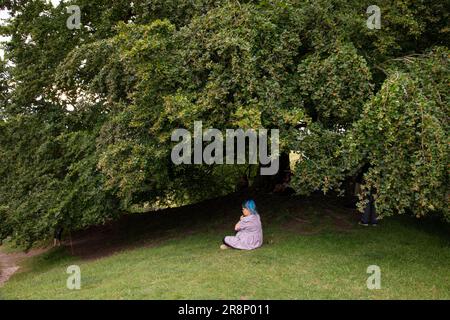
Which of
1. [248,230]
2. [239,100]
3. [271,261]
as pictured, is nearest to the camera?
[271,261]

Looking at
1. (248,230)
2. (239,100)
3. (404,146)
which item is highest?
(239,100)

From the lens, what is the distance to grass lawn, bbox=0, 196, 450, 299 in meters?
8.94

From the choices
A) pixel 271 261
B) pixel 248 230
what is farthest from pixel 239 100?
pixel 271 261

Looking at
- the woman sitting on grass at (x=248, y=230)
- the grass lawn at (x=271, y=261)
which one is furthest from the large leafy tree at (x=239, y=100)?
the woman sitting on grass at (x=248, y=230)

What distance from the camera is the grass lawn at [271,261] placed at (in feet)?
29.3

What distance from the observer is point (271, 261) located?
10.9 m

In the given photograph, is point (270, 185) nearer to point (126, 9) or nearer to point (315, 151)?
point (315, 151)

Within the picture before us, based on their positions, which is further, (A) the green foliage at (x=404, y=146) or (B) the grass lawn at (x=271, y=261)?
(A) the green foliage at (x=404, y=146)

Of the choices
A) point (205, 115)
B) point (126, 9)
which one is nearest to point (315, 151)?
point (205, 115)

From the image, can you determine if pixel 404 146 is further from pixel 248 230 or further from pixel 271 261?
pixel 248 230

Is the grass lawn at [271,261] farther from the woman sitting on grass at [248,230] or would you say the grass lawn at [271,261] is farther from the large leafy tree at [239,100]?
the large leafy tree at [239,100]

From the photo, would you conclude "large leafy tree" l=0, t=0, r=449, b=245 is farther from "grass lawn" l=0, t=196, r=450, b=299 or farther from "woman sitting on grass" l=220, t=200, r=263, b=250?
"woman sitting on grass" l=220, t=200, r=263, b=250

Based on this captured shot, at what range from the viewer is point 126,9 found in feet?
54.3

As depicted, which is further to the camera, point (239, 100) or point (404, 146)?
point (239, 100)
